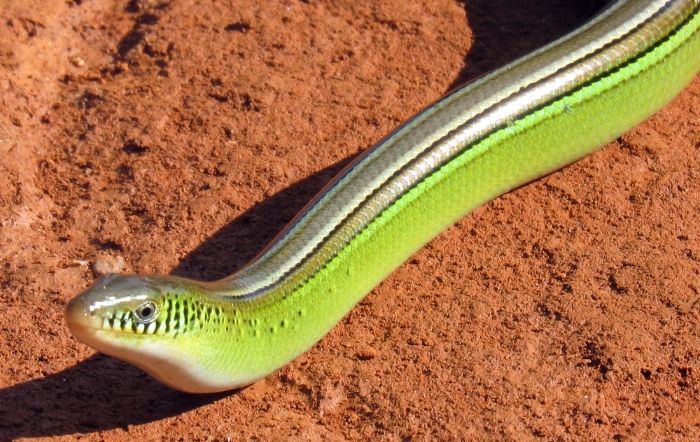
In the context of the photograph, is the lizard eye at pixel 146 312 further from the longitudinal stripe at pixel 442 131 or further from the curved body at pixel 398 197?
the longitudinal stripe at pixel 442 131

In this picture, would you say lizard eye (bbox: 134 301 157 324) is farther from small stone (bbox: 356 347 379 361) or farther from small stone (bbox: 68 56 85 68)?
small stone (bbox: 68 56 85 68)

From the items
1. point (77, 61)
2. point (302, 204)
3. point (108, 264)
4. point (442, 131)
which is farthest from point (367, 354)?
point (77, 61)

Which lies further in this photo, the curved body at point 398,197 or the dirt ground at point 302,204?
the dirt ground at point 302,204

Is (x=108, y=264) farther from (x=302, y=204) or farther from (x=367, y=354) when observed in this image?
(x=367, y=354)

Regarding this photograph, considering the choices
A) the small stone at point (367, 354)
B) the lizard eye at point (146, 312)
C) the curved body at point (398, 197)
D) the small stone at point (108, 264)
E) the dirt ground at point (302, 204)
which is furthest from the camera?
the small stone at point (108, 264)

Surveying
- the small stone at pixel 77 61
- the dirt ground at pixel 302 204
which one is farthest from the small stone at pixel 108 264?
the small stone at pixel 77 61

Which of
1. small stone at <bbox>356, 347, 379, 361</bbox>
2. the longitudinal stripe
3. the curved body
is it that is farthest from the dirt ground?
the longitudinal stripe

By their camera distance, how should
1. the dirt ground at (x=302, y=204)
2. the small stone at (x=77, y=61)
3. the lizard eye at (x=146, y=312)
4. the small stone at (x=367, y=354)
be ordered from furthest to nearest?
the small stone at (x=77, y=61) → the small stone at (x=367, y=354) → the dirt ground at (x=302, y=204) → the lizard eye at (x=146, y=312)
